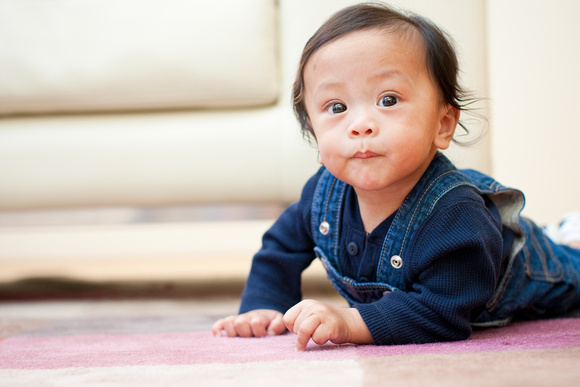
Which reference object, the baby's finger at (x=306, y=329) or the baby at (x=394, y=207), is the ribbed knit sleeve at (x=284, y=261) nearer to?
the baby at (x=394, y=207)

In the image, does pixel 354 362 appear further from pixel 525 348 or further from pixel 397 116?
pixel 397 116

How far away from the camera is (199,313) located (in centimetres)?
93

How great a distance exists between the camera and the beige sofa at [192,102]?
1.11m

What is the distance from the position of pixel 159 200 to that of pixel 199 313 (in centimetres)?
29

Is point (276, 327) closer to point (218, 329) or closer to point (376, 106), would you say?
point (218, 329)

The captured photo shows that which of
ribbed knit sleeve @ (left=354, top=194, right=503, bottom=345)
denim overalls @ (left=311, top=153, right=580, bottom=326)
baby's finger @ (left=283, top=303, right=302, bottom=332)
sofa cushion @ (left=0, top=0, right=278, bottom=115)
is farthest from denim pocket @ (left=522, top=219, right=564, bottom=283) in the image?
sofa cushion @ (left=0, top=0, right=278, bottom=115)

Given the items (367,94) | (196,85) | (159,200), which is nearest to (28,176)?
(159,200)

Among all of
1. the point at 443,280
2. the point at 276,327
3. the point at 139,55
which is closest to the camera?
the point at 443,280

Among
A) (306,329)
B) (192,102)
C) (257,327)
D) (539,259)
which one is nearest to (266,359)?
(306,329)

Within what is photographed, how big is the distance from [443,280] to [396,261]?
0.07 metres

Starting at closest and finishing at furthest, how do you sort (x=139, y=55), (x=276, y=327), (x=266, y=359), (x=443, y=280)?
(x=266, y=359) < (x=443, y=280) < (x=276, y=327) < (x=139, y=55)

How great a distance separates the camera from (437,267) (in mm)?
633

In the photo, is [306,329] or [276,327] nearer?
[306,329]

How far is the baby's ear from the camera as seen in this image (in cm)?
69
